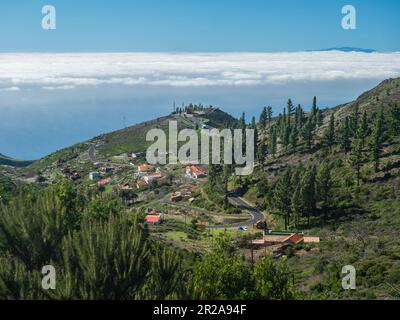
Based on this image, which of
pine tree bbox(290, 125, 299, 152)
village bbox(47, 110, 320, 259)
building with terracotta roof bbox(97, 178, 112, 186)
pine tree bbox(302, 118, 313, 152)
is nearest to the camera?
village bbox(47, 110, 320, 259)

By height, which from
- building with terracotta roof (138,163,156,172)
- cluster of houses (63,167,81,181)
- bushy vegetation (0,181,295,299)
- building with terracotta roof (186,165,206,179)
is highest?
bushy vegetation (0,181,295,299)

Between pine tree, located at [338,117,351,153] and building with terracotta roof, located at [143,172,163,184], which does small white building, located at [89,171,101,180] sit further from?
pine tree, located at [338,117,351,153]

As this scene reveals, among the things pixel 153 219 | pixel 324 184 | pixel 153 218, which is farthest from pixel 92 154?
pixel 324 184

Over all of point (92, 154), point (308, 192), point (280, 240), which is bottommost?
point (280, 240)

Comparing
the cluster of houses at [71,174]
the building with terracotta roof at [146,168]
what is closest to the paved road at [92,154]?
the cluster of houses at [71,174]

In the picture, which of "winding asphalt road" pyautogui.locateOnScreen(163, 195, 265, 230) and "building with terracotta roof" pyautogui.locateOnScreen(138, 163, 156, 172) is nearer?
"winding asphalt road" pyautogui.locateOnScreen(163, 195, 265, 230)

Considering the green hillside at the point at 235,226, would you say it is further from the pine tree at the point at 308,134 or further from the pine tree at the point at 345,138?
the pine tree at the point at 308,134

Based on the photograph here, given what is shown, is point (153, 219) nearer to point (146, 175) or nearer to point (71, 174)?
point (146, 175)

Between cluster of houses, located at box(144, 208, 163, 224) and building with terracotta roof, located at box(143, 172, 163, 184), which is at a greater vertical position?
building with terracotta roof, located at box(143, 172, 163, 184)

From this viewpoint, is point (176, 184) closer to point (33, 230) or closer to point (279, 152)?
point (279, 152)

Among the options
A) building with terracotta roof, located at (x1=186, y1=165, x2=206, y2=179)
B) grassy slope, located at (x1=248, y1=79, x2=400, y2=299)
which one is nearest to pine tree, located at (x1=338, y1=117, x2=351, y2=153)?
grassy slope, located at (x1=248, y1=79, x2=400, y2=299)
